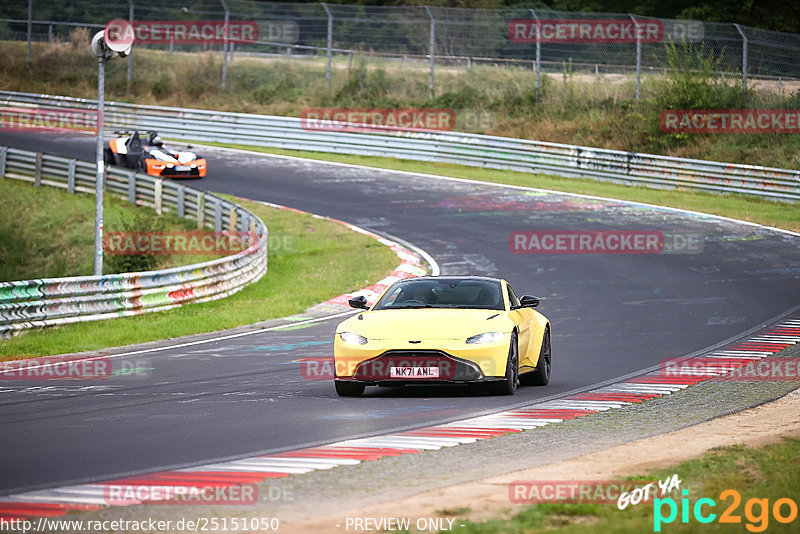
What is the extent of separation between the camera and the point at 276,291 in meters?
22.6

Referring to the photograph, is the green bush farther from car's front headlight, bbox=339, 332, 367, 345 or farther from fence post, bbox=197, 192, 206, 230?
car's front headlight, bbox=339, 332, 367, 345

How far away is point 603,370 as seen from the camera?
44.9 feet

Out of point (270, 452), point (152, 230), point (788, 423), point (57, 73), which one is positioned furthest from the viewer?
point (57, 73)

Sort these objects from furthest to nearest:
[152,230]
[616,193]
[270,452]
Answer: [616,193] → [152,230] → [270,452]

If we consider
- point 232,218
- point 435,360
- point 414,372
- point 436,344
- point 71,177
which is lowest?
point 71,177

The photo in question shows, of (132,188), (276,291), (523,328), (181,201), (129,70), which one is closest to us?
(523,328)

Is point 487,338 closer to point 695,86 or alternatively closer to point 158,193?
point 158,193

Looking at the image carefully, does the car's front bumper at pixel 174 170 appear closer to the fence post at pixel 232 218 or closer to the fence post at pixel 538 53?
the fence post at pixel 232 218

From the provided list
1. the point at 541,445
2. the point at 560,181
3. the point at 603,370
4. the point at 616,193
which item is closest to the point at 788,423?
the point at 541,445

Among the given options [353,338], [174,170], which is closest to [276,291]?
[353,338]

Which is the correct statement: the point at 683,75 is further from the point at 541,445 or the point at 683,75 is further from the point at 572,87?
the point at 541,445

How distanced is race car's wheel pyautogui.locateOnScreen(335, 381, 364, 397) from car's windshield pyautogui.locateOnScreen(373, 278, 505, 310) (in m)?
1.13

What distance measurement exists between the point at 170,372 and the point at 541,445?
19.7ft

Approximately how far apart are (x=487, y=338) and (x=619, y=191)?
24.3 metres
